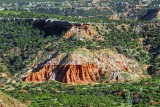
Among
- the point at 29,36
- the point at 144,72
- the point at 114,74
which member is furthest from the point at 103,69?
the point at 29,36

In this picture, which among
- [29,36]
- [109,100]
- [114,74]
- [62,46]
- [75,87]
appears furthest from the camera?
[29,36]

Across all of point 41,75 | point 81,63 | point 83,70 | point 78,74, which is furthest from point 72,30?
point 41,75

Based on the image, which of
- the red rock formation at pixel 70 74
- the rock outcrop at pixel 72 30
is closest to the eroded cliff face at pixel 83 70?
the red rock formation at pixel 70 74

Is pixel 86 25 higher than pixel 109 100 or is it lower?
higher

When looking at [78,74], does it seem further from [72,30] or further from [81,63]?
[72,30]

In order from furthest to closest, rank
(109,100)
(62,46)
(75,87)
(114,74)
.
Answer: (62,46) → (114,74) → (75,87) → (109,100)

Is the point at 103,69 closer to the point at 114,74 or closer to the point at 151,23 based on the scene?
the point at 114,74

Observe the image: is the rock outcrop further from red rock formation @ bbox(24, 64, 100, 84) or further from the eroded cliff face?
red rock formation @ bbox(24, 64, 100, 84)

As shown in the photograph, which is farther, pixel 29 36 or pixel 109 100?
pixel 29 36
